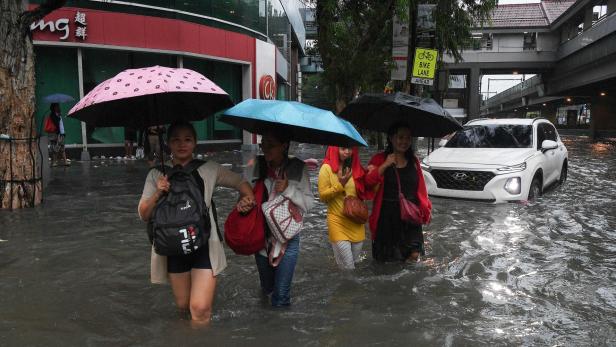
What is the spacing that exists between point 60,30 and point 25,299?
14814mm

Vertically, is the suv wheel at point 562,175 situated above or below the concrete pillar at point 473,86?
below

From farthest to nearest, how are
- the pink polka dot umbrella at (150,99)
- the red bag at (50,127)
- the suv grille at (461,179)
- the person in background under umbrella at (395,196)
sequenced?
the red bag at (50,127)
the suv grille at (461,179)
the person in background under umbrella at (395,196)
the pink polka dot umbrella at (150,99)

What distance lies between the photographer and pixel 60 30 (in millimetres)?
16922

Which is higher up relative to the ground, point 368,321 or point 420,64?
point 420,64

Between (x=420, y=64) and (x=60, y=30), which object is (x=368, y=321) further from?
(x=60, y=30)

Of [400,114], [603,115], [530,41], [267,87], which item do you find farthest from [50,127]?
[530,41]

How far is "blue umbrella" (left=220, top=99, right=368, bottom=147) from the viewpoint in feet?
11.5

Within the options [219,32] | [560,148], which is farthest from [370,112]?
[219,32]

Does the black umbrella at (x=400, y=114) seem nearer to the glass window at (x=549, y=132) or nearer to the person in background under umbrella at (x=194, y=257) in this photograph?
the person in background under umbrella at (x=194, y=257)

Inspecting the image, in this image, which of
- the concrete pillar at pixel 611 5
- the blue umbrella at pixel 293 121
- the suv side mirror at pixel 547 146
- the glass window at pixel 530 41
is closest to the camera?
the blue umbrella at pixel 293 121

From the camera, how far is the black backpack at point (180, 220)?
3326mm

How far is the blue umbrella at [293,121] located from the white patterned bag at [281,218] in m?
0.54

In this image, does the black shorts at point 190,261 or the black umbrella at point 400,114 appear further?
the black umbrella at point 400,114

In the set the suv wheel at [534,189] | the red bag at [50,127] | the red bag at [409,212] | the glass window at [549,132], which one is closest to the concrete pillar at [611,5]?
the glass window at [549,132]
